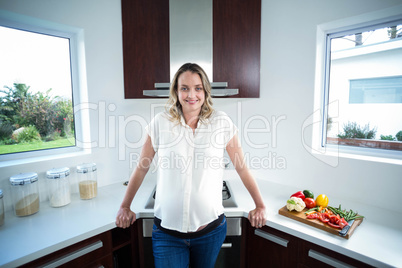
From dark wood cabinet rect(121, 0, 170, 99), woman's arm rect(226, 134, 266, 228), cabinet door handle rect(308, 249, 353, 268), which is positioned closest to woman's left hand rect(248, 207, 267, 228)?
woman's arm rect(226, 134, 266, 228)

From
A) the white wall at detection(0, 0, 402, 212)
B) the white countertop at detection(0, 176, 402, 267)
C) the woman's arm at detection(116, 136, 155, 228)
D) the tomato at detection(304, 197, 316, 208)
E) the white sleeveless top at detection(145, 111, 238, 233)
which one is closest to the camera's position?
the white countertop at detection(0, 176, 402, 267)

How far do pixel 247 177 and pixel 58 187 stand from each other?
1.10m

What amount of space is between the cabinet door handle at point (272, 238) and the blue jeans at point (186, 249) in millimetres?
277

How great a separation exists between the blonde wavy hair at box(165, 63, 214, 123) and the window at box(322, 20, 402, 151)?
949mm

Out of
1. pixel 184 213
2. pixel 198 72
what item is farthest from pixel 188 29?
pixel 184 213

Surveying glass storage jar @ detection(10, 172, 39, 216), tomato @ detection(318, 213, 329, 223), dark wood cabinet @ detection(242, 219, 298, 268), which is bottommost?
dark wood cabinet @ detection(242, 219, 298, 268)

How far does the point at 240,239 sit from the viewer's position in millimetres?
1308

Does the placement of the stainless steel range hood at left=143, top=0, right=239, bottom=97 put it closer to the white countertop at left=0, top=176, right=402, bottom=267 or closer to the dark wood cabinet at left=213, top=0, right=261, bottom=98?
the dark wood cabinet at left=213, top=0, right=261, bottom=98

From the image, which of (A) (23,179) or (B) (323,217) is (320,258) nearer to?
(B) (323,217)

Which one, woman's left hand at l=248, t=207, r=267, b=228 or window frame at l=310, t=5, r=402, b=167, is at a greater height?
window frame at l=310, t=5, r=402, b=167

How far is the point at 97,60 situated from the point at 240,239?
151cm

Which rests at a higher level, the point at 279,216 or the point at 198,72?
the point at 198,72

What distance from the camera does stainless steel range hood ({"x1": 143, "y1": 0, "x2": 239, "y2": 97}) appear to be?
1449mm

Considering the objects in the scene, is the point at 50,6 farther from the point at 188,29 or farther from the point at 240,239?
the point at 240,239
